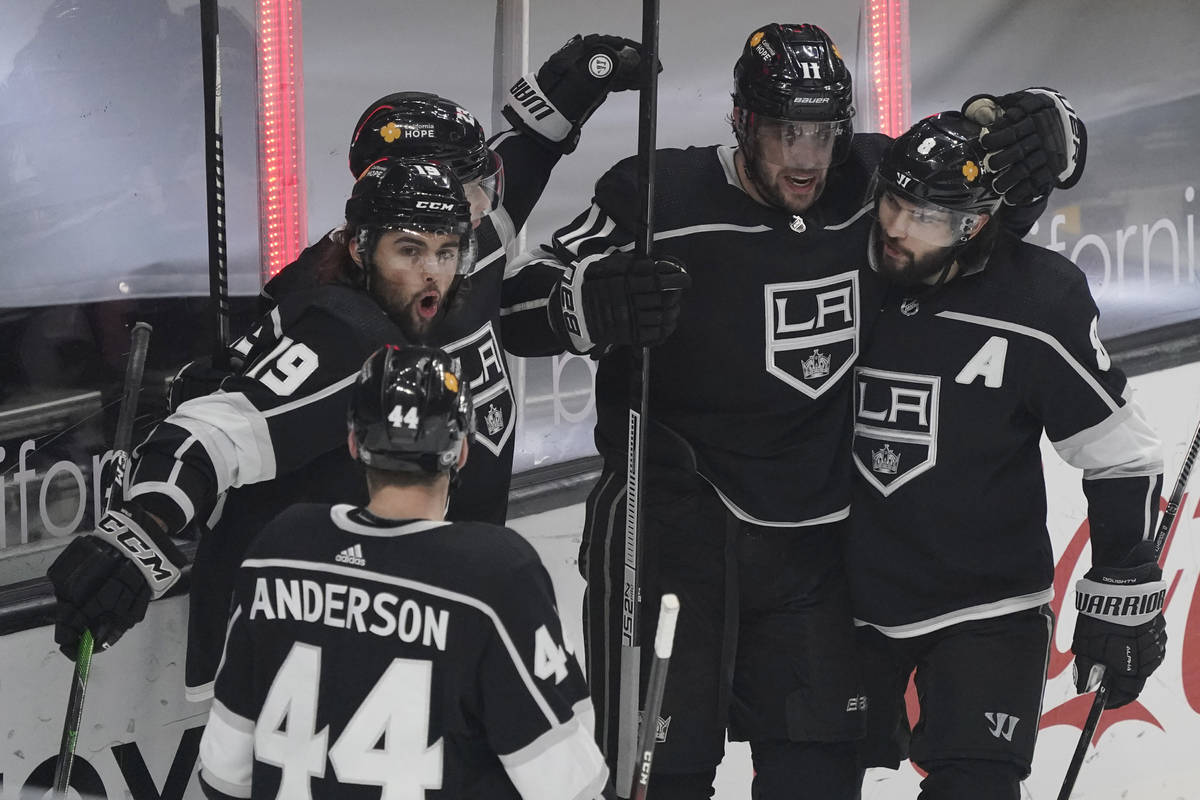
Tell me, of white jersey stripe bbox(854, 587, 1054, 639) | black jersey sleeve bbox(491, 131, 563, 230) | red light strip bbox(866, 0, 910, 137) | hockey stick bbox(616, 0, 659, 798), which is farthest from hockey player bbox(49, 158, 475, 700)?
red light strip bbox(866, 0, 910, 137)

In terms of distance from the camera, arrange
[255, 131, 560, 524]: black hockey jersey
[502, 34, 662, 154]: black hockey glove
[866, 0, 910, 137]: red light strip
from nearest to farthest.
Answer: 1. [255, 131, 560, 524]: black hockey jersey
2. [502, 34, 662, 154]: black hockey glove
3. [866, 0, 910, 137]: red light strip

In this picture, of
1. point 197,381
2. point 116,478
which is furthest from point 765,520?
point 116,478

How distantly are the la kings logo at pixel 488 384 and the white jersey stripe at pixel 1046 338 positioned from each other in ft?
2.17

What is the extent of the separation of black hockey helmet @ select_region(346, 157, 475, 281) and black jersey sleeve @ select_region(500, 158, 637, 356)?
11.2 inches

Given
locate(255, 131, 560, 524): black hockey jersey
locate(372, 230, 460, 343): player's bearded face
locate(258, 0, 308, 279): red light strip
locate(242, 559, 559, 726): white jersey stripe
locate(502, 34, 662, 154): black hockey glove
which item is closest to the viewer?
locate(242, 559, 559, 726): white jersey stripe

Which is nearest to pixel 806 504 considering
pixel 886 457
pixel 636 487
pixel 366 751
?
pixel 886 457

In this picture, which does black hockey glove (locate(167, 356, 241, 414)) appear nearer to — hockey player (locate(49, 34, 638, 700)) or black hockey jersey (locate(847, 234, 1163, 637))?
hockey player (locate(49, 34, 638, 700))

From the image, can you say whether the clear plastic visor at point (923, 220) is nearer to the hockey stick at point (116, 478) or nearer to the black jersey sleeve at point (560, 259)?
the black jersey sleeve at point (560, 259)

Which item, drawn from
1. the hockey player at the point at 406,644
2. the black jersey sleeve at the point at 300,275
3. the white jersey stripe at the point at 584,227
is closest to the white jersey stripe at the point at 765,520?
the white jersey stripe at the point at 584,227

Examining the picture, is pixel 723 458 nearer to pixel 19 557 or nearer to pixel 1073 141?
pixel 1073 141

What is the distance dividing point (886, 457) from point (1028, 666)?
1.23 feet

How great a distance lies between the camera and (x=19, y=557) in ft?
8.77

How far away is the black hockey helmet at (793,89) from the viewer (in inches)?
93.0

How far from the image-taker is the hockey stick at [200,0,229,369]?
7.86 ft
